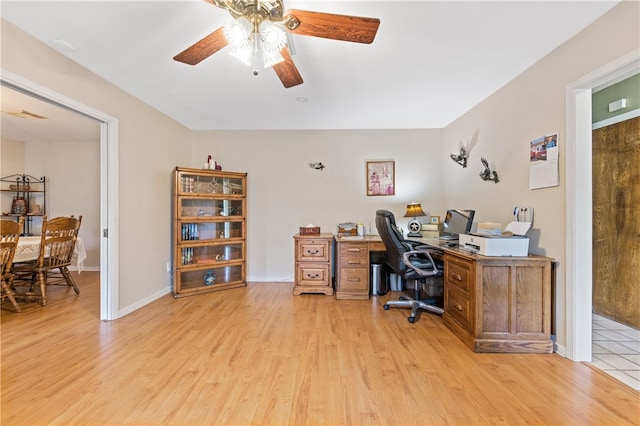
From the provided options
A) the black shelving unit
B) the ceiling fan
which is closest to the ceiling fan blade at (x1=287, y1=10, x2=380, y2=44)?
the ceiling fan

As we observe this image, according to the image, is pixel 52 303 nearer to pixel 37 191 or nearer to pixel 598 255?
pixel 37 191

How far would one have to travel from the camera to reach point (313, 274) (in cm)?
343

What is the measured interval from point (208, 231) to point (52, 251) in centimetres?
184

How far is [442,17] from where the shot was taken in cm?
170

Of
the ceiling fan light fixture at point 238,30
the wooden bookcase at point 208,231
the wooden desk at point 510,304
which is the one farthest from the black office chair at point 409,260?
the wooden bookcase at point 208,231

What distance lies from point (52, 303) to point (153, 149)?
217cm

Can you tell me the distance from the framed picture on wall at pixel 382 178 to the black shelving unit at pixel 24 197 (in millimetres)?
5887

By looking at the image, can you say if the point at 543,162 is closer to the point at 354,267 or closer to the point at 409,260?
the point at 409,260

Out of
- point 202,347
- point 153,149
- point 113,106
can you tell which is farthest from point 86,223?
point 202,347

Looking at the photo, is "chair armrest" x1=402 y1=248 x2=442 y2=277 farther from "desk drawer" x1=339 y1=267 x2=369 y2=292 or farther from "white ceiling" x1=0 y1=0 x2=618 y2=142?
"white ceiling" x1=0 y1=0 x2=618 y2=142

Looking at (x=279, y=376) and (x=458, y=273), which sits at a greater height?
(x=458, y=273)

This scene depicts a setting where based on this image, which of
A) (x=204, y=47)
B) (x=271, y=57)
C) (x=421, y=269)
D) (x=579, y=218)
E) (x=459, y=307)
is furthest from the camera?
(x=421, y=269)

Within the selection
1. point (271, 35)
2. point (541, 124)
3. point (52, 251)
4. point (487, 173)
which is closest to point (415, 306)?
point (487, 173)

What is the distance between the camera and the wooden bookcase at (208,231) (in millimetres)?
3395
